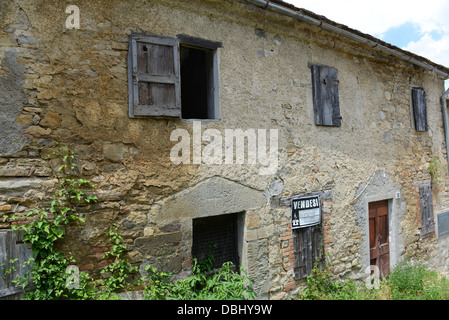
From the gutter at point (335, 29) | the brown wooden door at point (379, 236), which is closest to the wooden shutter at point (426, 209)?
the brown wooden door at point (379, 236)

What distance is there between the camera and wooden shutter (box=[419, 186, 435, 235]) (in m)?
7.10

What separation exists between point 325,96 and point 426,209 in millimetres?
4219

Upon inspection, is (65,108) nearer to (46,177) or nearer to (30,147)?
(30,147)

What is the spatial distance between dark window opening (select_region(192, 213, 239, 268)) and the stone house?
0.02m

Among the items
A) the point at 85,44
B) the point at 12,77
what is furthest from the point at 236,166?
the point at 12,77

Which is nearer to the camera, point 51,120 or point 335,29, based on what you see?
point 51,120

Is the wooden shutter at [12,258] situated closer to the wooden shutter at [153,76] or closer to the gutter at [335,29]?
the wooden shutter at [153,76]

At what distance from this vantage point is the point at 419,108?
7094 millimetres

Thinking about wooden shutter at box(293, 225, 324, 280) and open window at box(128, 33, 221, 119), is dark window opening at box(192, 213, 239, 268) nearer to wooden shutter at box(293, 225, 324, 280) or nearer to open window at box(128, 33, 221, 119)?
wooden shutter at box(293, 225, 324, 280)

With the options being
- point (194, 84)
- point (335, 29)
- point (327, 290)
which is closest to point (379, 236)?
point (327, 290)

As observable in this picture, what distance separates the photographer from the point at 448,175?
804 cm

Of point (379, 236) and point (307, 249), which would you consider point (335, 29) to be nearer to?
point (307, 249)

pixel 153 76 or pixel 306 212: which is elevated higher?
pixel 153 76

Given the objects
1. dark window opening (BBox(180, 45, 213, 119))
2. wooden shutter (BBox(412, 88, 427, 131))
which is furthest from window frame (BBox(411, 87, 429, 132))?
dark window opening (BBox(180, 45, 213, 119))
